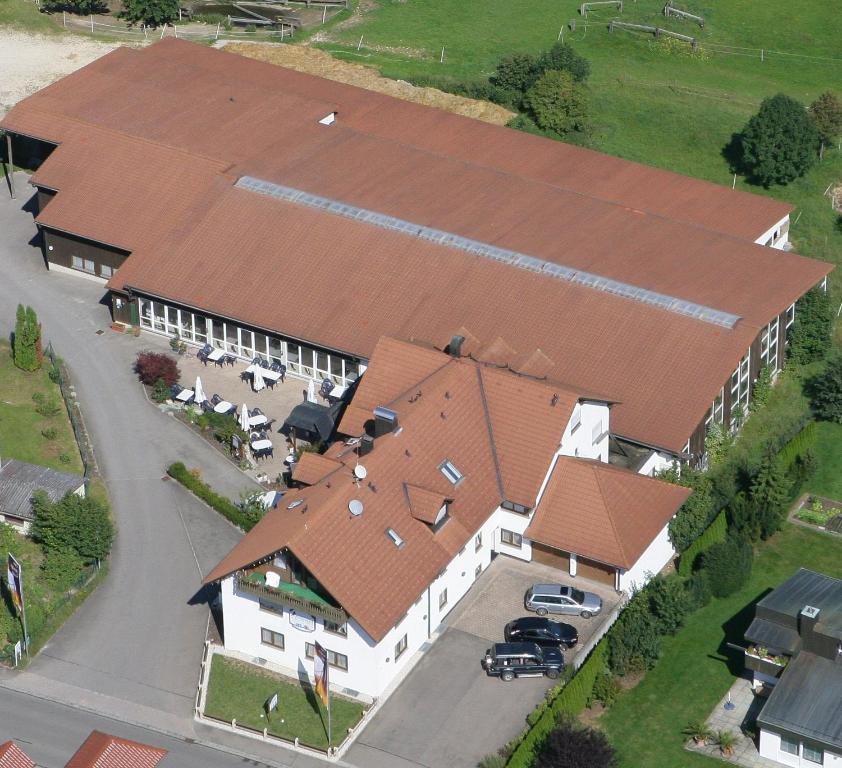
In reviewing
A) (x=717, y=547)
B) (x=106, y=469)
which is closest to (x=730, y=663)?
(x=717, y=547)

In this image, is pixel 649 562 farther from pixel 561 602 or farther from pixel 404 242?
pixel 404 242

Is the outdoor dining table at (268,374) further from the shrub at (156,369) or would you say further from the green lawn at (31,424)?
the green lawn at (31,424)

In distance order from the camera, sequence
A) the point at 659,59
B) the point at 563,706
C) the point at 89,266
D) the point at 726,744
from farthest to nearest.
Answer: the point at 659,59 < the point at 89,266 < the point at 563,706 < the point at 726,744

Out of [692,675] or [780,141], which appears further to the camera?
[780,141]

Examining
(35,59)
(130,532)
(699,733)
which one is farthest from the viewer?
(35,59)

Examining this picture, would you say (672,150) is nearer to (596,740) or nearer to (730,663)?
(730,663)

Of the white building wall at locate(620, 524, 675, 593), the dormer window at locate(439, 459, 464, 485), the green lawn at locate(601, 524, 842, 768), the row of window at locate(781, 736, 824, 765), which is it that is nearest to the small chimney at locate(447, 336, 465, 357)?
the dormer window at locate(439, 459, 464, 485)

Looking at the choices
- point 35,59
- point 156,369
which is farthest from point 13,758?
point 35,59
